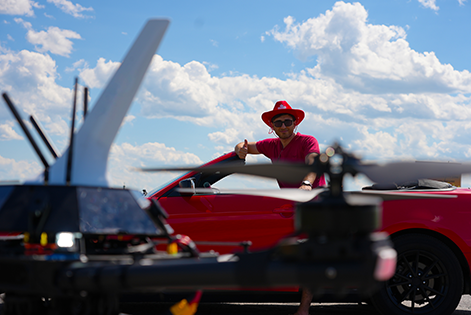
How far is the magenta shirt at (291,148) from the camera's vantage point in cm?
465

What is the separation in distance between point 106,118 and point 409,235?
10.4 feet

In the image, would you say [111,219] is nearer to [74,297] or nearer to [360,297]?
[74,297]

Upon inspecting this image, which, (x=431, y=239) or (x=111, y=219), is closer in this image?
(x=111, y=219)

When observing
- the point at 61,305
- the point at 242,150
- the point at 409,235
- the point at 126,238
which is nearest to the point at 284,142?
the point at 242,150

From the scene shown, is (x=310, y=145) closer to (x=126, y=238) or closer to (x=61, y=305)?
(x=126, y=238)

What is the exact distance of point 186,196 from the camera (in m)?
4.75

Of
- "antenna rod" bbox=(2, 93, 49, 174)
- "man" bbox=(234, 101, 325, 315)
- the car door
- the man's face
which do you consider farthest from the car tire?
"antenna rod" bbox=(2, 93, 49, 174)

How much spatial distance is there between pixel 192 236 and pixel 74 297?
2366mm

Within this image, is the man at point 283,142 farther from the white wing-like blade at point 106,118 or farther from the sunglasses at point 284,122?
the white wing-like blade at point 106,118

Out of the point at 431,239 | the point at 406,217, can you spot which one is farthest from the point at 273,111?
the point at 431,239

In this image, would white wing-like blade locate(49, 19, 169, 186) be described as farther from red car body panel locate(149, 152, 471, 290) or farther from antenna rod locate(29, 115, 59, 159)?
red car body panel locate(149, 152, 471, 290)

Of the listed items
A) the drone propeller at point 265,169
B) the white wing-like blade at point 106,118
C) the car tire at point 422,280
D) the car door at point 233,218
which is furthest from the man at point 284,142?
the drone propeller at point 265,169

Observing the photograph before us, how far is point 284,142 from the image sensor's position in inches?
197

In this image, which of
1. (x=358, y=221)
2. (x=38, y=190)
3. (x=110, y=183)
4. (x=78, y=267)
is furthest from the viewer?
(x=110, y=183)
